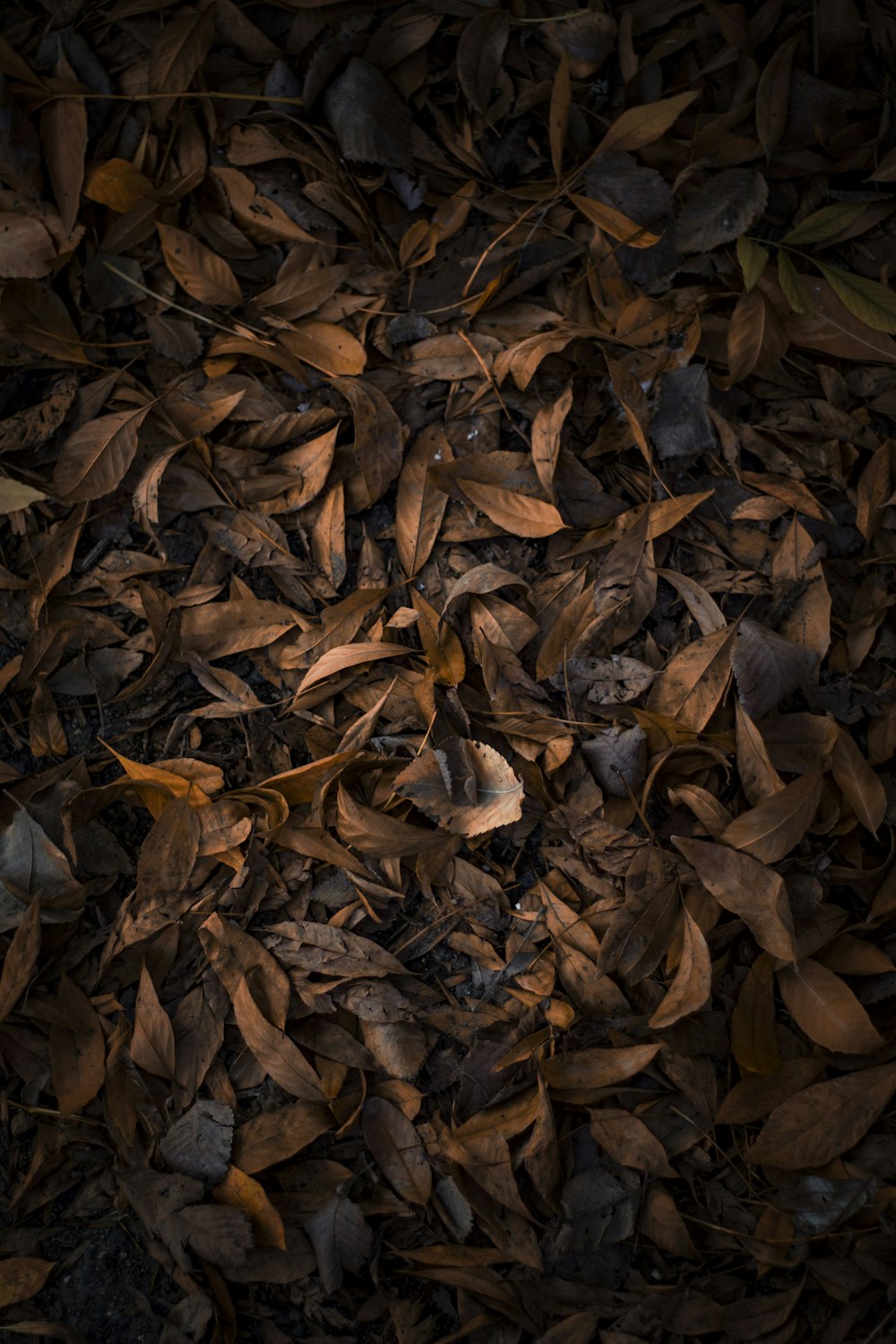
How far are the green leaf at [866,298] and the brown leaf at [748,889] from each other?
70 centimetres

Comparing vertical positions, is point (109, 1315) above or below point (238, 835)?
below

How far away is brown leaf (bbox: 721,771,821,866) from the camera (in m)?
1.09

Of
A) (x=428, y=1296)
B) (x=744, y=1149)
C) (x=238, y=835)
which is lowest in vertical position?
(x=428, y=1296)

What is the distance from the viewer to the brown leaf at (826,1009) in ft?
3.49

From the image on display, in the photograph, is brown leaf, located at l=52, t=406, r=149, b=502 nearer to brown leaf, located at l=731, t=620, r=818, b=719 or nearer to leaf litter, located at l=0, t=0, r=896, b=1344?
leaf litter, located at l=0, t=0, r=896, b=1344

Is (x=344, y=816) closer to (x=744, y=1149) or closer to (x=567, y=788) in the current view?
(x=567, y=788)

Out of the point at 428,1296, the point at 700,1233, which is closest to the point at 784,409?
the point at 700,1233

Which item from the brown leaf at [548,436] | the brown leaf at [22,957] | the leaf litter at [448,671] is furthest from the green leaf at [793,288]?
the brown leaf at [22,957]

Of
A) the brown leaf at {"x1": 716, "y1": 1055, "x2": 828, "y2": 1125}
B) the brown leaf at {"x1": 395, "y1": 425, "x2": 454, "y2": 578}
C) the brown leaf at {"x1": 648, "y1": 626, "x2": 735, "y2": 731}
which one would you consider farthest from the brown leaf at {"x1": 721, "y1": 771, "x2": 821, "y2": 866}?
the brown leaf at {"x1": 395, "y1": 425, "x2": 454, "y2": 578}

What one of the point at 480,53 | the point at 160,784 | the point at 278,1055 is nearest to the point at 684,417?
the point at 480,53

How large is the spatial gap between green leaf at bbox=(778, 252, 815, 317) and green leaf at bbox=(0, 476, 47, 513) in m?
0.99

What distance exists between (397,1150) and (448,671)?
0.56 metres

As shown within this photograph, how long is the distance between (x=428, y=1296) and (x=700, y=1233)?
316mm

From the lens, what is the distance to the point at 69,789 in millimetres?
1191
